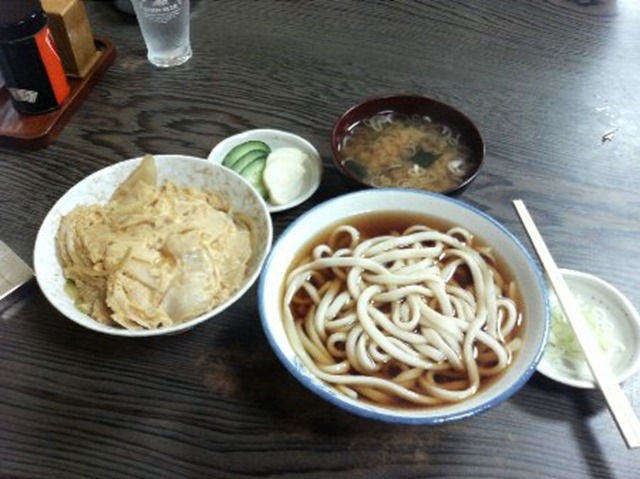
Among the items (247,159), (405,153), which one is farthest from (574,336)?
(247,159)

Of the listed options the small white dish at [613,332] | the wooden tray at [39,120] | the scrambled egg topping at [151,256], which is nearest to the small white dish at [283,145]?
the scrambled egg topping at [151,256]

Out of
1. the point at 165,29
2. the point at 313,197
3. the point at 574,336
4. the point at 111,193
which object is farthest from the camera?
the point at 165,29

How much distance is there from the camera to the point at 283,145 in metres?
1.63

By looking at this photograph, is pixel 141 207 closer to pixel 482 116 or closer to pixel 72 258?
pixel 72 258

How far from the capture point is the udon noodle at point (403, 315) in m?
1.09

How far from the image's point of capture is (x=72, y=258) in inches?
49.1

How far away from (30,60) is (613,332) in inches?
58.3

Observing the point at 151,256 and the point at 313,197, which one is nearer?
the point at 151,256

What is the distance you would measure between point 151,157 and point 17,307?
1.39ft

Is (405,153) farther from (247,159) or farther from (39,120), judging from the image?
(39,120)

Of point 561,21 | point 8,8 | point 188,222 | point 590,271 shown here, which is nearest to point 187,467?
point 188,222

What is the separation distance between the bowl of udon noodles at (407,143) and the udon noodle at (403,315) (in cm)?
23

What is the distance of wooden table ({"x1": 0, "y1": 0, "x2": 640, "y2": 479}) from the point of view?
1.07 metres

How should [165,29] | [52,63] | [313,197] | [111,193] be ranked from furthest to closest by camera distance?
[165,29]
[52,63]
[313,197]
[111,193]
